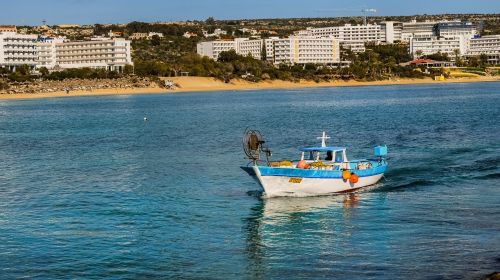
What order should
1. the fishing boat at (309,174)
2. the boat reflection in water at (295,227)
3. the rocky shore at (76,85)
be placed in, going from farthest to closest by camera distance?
the rocky shore at (76,85) < the fishing boat at (309,174) < the boat reflection in water at (295,227)

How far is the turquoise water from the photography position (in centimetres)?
2425

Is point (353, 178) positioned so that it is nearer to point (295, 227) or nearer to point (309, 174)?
point (309, 174)

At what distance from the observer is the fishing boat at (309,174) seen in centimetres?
3506

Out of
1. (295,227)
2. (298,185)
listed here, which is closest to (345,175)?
(298,185)

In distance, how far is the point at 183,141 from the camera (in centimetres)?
6550

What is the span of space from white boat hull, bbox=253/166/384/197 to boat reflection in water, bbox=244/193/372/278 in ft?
1.05

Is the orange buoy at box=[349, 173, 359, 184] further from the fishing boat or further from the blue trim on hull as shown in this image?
the blue trim on hull

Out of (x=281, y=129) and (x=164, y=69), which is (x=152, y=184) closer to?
(x=281, y=129)

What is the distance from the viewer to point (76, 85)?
185750 millimetres

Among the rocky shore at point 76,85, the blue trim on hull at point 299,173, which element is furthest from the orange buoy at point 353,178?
the rocky shore at point 76,85

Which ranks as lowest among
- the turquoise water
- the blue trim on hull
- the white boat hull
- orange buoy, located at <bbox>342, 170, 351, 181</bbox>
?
the turquoise water

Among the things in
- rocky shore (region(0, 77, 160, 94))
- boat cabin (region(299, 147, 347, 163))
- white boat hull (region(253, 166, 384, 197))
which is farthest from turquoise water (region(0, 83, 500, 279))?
rocky shore (region(0, 77, 160, 94))

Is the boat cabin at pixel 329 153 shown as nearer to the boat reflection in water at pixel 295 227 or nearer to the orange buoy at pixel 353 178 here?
the orange buoy at pixel 353 178

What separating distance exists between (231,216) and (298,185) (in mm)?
4534
